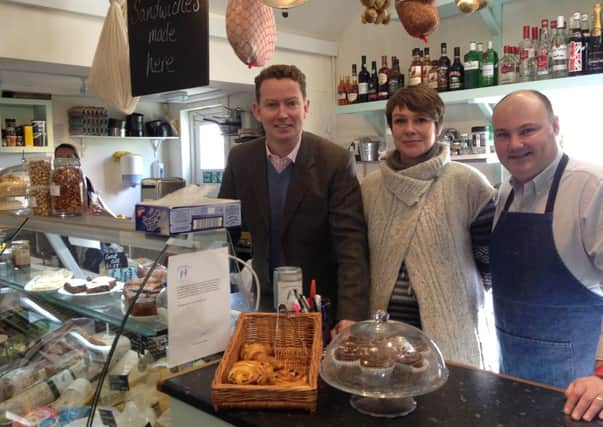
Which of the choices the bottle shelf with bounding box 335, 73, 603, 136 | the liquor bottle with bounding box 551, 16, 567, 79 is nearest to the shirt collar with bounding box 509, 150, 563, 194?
the bottle shelf with bounding box 335, 73, 603, 136

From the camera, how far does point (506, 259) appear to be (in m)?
1.69

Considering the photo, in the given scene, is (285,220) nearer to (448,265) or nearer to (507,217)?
(448,265)

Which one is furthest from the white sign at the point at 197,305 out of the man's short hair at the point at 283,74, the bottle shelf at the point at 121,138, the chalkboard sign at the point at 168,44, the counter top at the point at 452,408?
the bottle shelf at the point at 121,138

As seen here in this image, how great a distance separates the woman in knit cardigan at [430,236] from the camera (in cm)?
176

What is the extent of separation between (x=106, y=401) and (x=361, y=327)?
32.8 inches

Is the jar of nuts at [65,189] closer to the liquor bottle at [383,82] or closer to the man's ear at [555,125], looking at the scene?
the man's ear at [555,125]

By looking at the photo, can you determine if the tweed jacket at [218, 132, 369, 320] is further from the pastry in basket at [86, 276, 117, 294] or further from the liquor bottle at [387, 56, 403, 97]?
the liquor bottle at [387, 56, 403, 97]

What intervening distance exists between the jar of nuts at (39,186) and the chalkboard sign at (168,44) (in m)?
0.48

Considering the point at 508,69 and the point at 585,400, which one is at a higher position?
the point at 508,69

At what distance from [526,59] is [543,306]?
183 centimetres

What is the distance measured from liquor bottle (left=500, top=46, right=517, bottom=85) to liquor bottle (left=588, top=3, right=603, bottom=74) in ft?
1.34

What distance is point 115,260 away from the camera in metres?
1.68

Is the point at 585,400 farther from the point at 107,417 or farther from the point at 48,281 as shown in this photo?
the point at 48,281

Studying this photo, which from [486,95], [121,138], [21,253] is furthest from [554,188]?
[121,138]
